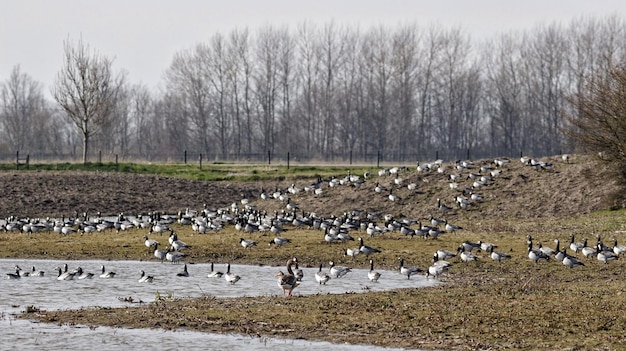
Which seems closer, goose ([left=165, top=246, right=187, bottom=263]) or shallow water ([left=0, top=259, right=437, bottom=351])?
shallow water ([left=0, top=259, right=437, bottom=351])

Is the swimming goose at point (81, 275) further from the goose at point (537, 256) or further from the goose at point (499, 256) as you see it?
the goose at point (537, 256)

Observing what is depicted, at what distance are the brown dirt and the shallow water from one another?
63.4 ft

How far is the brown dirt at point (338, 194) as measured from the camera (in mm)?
47094

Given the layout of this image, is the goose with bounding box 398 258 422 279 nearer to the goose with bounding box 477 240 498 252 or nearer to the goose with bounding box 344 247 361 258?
the goose with bounding box 477 240 498 252

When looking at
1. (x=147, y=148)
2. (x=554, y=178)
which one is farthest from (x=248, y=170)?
(x=147, y=148)

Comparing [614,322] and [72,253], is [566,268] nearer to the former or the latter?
[614,322]

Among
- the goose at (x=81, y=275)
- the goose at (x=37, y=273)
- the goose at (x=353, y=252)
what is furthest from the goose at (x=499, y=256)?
the goose at (x=37, y=273)

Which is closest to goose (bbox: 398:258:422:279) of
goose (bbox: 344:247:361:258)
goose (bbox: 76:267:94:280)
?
goose (bbox: 344:247:361:258)

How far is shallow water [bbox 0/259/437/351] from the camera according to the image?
17.7 metres

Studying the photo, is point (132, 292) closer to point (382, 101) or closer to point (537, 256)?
point (537, 256)

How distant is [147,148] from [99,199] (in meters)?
87.7

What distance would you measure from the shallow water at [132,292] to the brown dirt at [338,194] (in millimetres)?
19309

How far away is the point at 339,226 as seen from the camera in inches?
1547

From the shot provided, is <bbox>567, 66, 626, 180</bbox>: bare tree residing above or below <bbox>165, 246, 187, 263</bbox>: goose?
above
